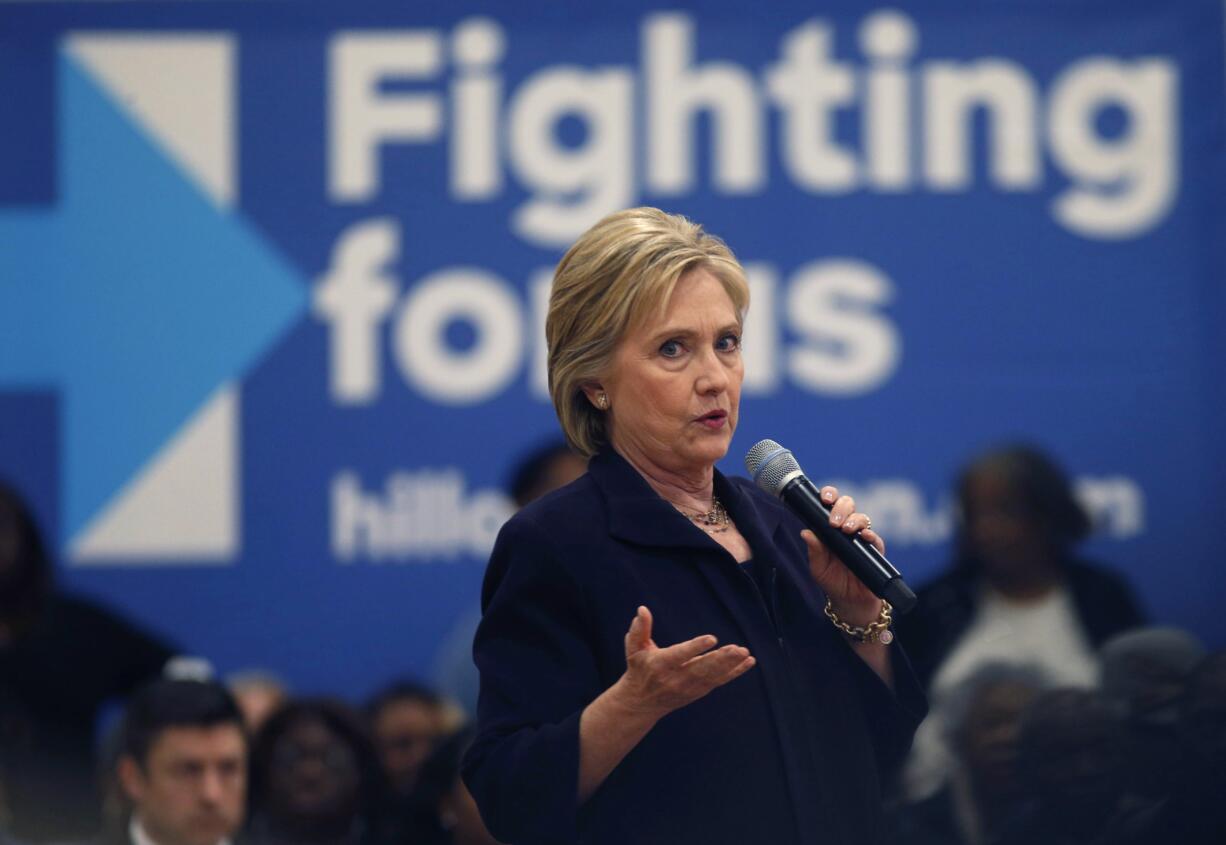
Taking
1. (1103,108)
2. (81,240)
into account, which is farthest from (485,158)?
(1103,108)

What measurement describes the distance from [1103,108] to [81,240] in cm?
282

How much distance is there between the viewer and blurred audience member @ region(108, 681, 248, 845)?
383cm

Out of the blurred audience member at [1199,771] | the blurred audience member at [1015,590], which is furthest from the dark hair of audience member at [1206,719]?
the blurred audience member at [1015,590]

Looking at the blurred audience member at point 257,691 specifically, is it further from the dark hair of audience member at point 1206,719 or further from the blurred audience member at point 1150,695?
the dark hair of audience member at point 1206,719

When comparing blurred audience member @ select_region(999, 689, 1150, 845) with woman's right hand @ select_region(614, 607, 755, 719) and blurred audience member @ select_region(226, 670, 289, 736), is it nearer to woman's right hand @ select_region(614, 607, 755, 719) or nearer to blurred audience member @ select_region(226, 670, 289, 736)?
woman's right hand @ select_region(614, 607, 755, 719)

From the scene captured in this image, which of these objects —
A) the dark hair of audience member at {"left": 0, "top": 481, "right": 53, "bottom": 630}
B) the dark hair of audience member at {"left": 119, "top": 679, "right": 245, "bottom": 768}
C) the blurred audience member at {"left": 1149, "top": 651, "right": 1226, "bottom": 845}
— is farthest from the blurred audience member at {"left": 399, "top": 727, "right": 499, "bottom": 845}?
the blurred audience member at {"left": 1149, "top": 651, "right": 1226, "bottom": 845}

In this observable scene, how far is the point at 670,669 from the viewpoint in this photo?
64.4 inches

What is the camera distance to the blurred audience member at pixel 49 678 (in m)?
4.14

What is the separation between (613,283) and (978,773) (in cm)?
203

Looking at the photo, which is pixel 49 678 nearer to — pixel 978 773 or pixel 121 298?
pixel 121 298

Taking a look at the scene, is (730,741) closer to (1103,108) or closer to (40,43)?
(1103,108)

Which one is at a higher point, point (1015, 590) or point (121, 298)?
point (121, 298)

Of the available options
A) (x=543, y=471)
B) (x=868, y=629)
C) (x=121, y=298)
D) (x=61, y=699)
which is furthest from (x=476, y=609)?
(x=868, y=629)

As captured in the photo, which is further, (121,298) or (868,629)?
(121,298)
